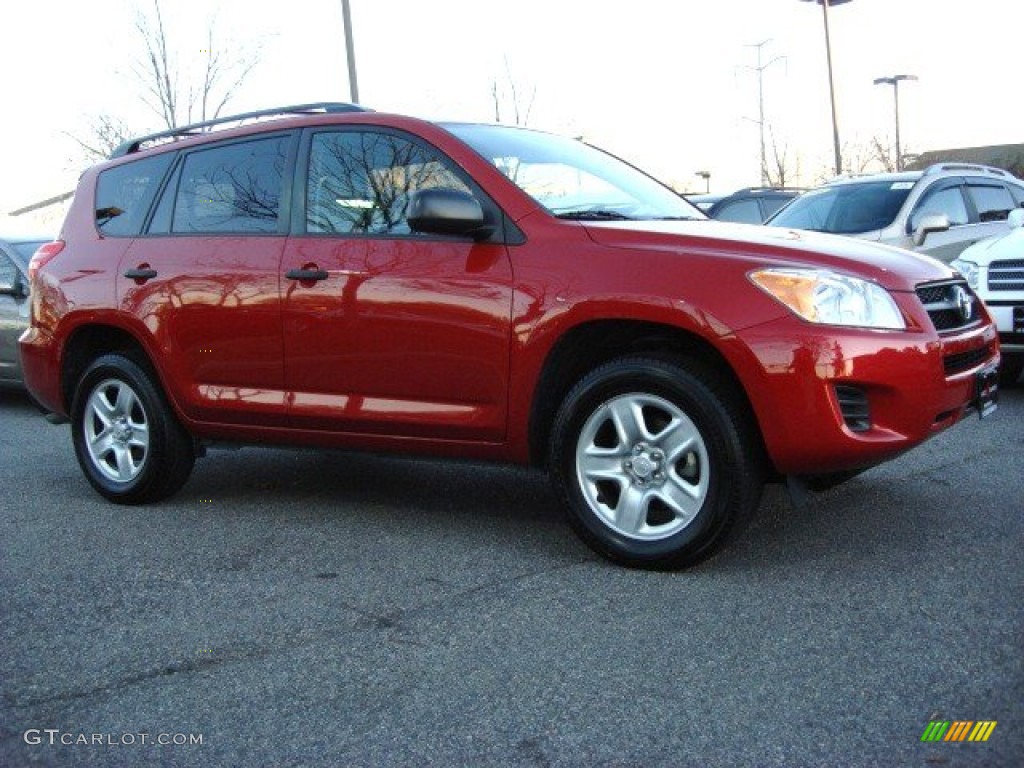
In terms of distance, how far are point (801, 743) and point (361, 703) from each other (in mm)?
1165

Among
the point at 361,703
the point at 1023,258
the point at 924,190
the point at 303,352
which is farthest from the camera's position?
the point at 924,190

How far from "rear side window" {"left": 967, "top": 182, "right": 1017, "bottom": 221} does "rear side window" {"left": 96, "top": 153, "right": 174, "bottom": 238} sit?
832 cm

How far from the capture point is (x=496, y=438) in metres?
4.88

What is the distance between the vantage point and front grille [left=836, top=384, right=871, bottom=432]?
4.23 m

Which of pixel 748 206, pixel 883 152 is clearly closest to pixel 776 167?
pixel 883 152

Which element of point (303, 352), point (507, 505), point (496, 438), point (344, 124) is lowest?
point (507, 505)

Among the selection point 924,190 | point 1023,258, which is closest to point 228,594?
point 1023,258

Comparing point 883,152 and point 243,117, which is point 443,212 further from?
point 883,152

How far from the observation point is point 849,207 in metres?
11.4

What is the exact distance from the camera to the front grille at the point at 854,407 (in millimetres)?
4234

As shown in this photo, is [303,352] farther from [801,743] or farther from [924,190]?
[924,190]

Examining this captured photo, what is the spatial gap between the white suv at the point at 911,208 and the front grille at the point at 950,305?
5.80 meters

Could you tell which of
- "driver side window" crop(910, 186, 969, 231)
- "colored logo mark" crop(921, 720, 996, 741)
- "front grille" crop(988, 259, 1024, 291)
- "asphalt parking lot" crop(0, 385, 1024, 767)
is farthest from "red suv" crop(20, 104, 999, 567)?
"driver side window" crop(910, 186, 969, 231)

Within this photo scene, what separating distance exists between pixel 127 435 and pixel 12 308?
4528 millimetres
